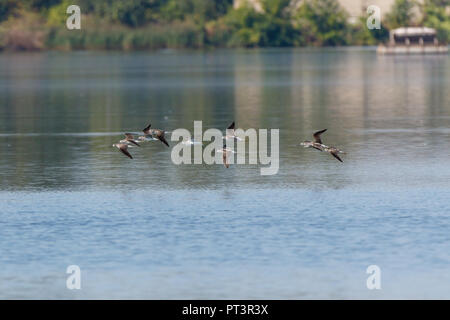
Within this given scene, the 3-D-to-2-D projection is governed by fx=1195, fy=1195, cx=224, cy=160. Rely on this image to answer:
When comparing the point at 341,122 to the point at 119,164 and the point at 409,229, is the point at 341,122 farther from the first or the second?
the point at 409,229

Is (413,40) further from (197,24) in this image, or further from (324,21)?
(197,24)

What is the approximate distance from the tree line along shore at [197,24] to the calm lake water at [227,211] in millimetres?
108314

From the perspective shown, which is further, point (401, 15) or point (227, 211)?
point (401, 15)

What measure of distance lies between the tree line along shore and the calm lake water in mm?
108314

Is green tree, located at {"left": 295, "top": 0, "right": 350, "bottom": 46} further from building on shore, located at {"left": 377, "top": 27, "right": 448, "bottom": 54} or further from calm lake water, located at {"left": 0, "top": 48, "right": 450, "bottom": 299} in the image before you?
calm lake water, located at {"left": 0, "top": 48, "right": 450, "bottom": 299}

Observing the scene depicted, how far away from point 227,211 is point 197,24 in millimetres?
137811

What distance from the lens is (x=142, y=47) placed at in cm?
15525

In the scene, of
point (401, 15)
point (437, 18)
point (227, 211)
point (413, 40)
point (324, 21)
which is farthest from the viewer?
point (324, 21)

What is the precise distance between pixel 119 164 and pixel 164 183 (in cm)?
373

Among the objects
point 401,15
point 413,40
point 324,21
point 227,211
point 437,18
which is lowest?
point 227,211

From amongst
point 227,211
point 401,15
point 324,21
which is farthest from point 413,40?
point 227,211

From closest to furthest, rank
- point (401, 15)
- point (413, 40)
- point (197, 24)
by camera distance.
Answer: point (413, 40) → point (401, 15) → point (197, 24)

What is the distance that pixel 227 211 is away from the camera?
22.2 metres

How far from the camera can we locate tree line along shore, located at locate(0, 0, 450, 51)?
153 metres
